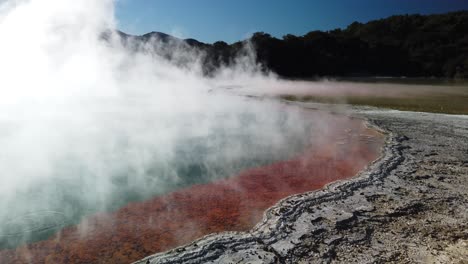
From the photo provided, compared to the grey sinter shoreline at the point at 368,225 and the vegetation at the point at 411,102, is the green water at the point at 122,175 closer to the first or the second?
the grey sinter shoreline at the point at 368,225

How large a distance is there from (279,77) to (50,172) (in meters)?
36.1

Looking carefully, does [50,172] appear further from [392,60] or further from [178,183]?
[392,60]

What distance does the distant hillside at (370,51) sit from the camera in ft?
145

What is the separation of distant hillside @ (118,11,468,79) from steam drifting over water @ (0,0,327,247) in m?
19.5

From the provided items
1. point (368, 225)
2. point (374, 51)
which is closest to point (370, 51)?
point (374, 51)

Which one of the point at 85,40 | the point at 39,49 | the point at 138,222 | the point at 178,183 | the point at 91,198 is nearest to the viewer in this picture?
the point at 138,222

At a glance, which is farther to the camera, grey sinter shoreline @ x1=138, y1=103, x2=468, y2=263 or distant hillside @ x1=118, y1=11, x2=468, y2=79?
distant hillside @ x1=118, y1=11, x2=468, y2=79

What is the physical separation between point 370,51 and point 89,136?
53.1 metres

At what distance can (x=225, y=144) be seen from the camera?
934cm

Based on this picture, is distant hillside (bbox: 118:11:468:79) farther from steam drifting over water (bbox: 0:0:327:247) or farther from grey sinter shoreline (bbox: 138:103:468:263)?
grey sinter shoreline (bbox: 138:103:468:263)

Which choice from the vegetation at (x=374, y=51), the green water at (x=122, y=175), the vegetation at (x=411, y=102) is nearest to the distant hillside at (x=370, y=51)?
the vegetation at (x=374, y=51)

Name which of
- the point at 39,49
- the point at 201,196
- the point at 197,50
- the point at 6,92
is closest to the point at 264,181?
the point at 201,196

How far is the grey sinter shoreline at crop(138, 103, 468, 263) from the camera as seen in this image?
3746 millimetres

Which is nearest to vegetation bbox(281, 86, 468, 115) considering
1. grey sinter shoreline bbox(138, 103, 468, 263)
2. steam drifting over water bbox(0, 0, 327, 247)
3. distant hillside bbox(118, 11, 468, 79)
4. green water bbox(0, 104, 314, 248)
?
steam drifting over water bbox(0, 0, 327, 247)
